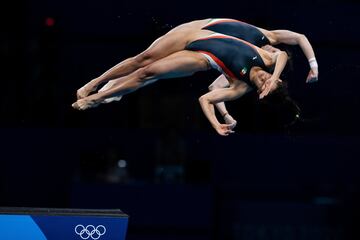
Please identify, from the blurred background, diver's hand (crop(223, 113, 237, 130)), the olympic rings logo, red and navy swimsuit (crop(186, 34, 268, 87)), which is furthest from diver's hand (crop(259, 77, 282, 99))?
the olympic rings logo

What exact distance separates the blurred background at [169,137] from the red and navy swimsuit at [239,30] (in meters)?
0.13

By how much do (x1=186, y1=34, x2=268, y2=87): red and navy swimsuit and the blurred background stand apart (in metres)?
0.32

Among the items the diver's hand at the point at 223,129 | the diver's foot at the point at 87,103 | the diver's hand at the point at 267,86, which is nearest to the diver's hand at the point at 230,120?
the diver's hand at the point at 223,129

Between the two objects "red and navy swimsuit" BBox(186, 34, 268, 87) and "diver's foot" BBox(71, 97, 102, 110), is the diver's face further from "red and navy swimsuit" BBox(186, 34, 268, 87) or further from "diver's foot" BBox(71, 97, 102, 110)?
"diver's foot" BBox(71, 97, 102, 110)

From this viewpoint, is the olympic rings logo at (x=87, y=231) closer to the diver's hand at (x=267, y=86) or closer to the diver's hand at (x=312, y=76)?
the diver's hand at (x=267, y=86)

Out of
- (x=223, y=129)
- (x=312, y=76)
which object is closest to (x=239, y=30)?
(x=312, y=76)

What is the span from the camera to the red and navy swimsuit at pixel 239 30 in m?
7.16

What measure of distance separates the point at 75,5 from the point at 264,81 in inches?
80.1

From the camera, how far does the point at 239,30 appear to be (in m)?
7.18

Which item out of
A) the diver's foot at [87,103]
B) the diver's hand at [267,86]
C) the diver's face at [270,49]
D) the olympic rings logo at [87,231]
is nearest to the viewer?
the olympic rings logo at [87,231]

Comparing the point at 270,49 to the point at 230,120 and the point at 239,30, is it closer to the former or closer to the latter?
the point at 239,30

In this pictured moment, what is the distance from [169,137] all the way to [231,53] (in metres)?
1.06

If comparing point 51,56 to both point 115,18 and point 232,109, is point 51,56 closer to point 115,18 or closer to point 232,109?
point 115,18

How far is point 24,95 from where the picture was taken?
740 cm
